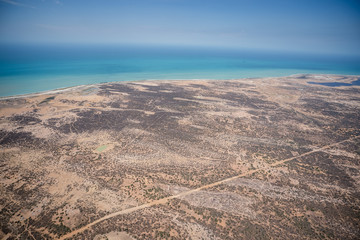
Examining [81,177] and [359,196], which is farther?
[81,177]

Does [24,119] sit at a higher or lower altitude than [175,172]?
higher

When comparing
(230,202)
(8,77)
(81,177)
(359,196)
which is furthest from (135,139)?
(8,77)

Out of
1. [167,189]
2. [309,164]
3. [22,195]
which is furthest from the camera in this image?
[309,164]

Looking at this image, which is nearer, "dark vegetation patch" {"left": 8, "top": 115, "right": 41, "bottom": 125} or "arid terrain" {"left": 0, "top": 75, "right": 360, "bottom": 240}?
"arid terrain" {"left": 0, "top": 75, "right": 360, "bottom": 240}

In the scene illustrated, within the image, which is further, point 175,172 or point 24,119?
point 24,119

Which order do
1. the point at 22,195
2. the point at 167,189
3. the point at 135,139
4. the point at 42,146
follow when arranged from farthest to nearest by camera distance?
1. the point at 135,139
2. the point at 42,146
3. the point at 167,189
4. the point at 22,195

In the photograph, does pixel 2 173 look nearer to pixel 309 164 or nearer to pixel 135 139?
pixel 135 139

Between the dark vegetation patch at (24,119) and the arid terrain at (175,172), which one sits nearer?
the arid terrain at (175,172)

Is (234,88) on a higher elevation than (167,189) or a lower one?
higher
